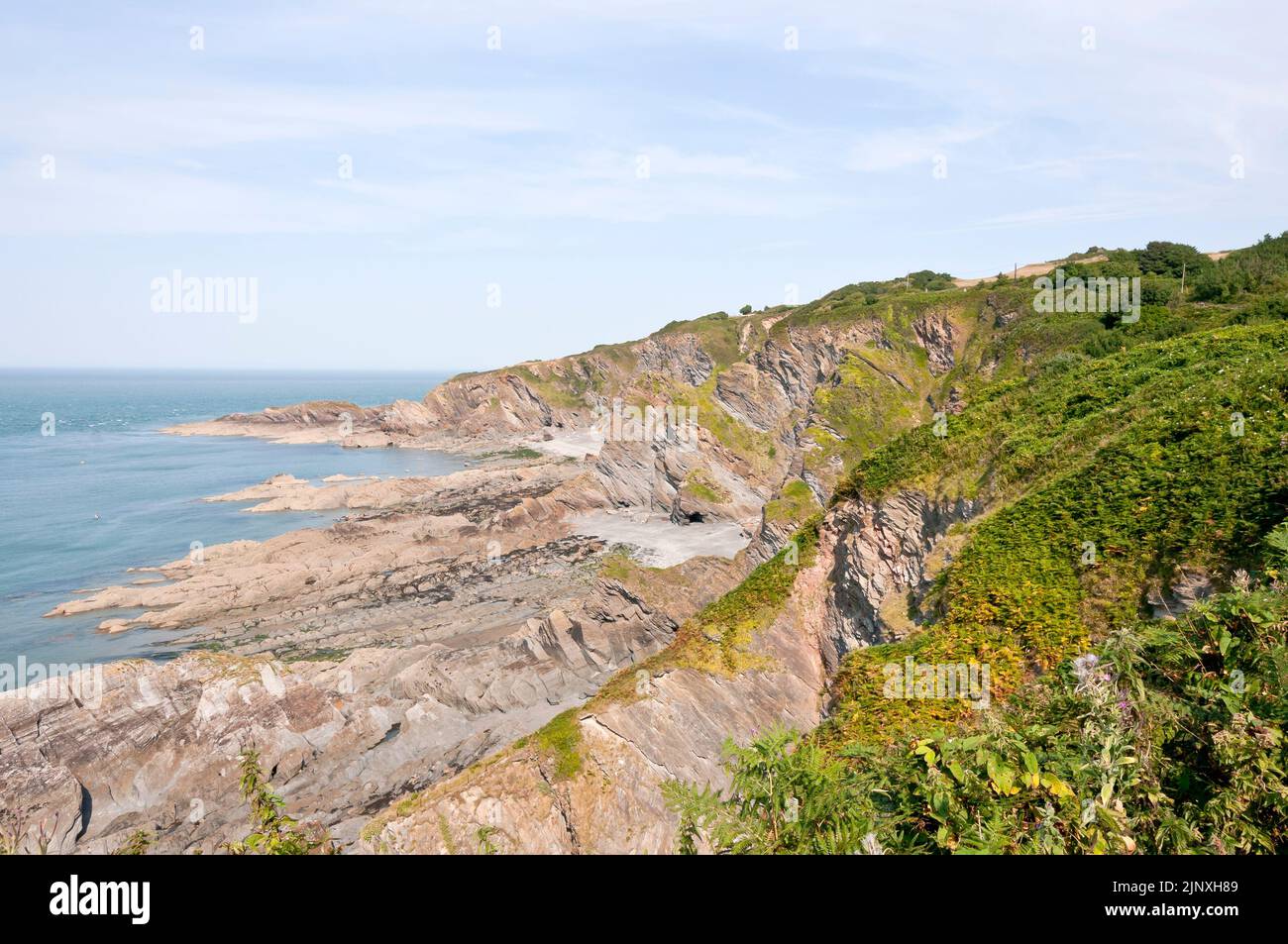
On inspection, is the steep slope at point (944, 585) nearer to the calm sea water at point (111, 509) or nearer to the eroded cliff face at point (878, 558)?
the eroded cliff face at point (878, 558)

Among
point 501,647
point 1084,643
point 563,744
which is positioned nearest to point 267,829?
point 563,744

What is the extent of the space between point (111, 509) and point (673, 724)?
76.6 m

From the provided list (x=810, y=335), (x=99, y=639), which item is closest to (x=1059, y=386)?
(x=810, y=335)

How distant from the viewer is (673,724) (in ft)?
52.9

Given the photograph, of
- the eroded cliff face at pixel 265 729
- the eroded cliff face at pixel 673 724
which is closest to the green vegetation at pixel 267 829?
the eroded cliff face at pixel 673 724

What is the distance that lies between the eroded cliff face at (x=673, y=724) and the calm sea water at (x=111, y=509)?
33.8 metres

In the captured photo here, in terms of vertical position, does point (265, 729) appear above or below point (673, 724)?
below

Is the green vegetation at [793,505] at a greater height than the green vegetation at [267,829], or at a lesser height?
lesser

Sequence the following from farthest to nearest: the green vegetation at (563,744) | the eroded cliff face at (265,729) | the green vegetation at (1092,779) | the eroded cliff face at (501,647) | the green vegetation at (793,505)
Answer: the green vegetation at (793,505) < the eroded cliff face at (265,729) < the eroded cliff face at (501,647) < the green vegetation at (563,744) < the green vegetation at (1092,779)

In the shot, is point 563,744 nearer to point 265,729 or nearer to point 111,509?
point 265,729

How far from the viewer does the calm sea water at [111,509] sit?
40.9 metres

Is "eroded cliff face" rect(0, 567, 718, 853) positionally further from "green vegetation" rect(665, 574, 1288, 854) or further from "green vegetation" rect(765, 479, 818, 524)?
"green vegetation" rect(665, 574, 1288, 854)
